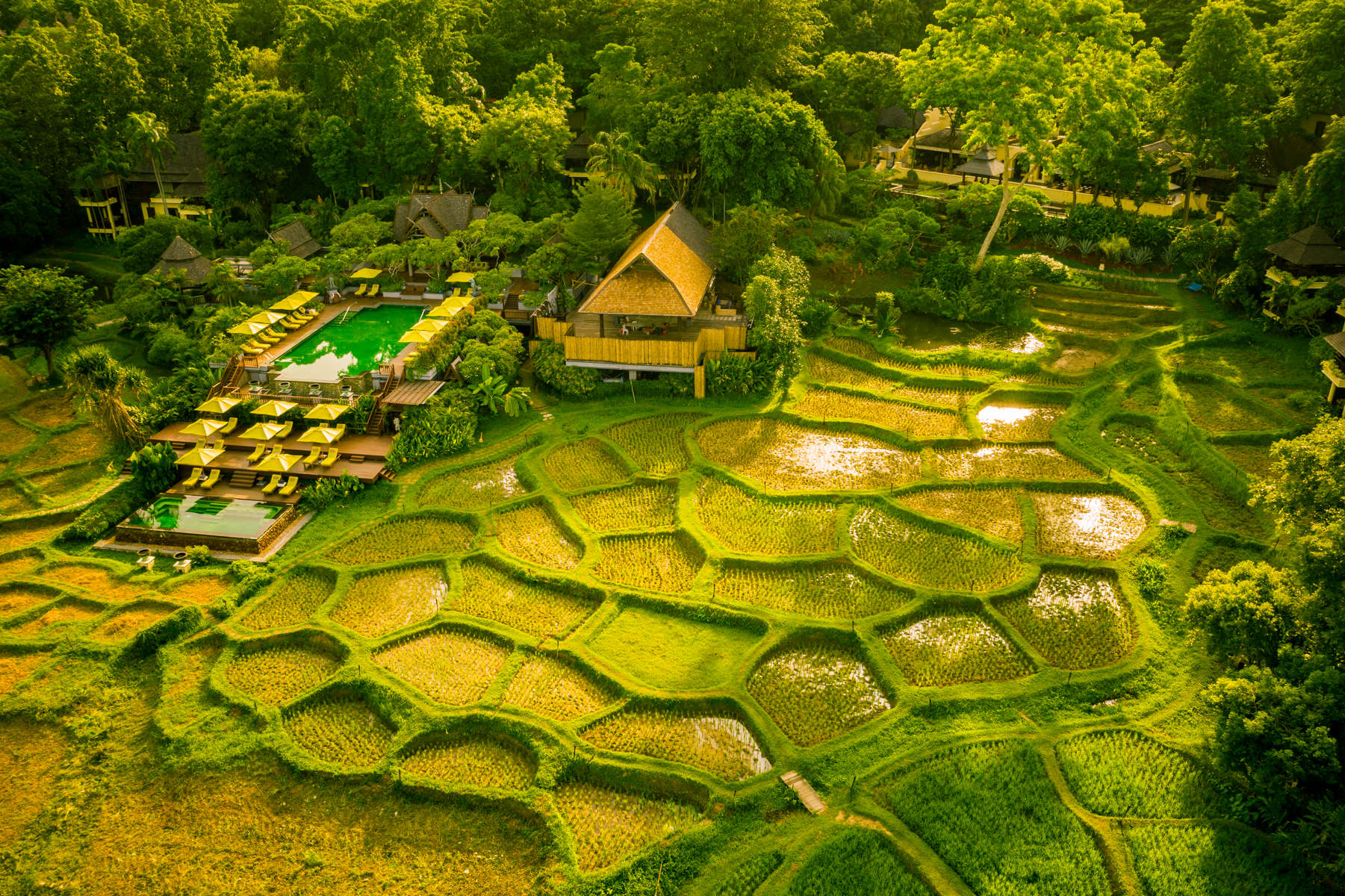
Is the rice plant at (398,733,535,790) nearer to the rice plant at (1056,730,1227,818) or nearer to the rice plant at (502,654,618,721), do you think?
the rice plant at (502,654,618,721)

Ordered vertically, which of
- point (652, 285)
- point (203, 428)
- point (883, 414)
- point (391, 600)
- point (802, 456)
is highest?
point (652, 285)

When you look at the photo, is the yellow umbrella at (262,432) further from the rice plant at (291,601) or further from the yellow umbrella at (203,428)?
the rice plant at (291,601)

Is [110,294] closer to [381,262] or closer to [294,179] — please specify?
[294,179]

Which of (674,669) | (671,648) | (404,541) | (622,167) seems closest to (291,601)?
(404,541)

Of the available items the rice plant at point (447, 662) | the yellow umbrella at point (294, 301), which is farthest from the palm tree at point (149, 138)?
the rice plant at point (447, 662)

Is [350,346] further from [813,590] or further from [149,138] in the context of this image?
[813,590]

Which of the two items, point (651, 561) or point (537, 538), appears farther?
point (537, 538)

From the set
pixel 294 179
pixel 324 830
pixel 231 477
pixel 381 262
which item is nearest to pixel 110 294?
pixel 294 179
